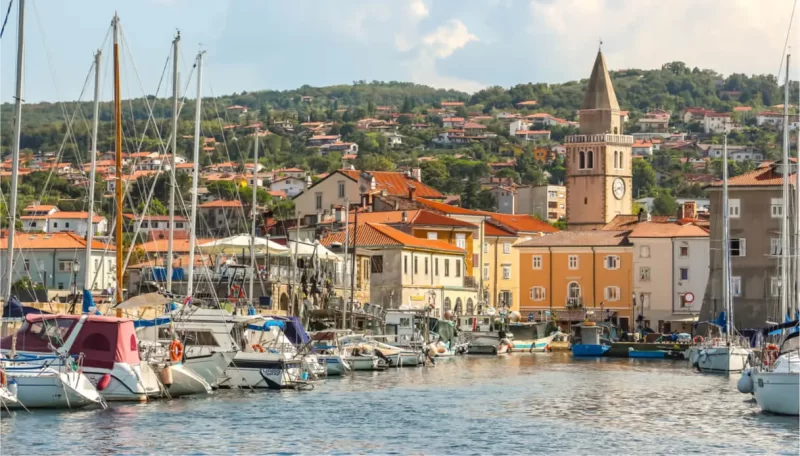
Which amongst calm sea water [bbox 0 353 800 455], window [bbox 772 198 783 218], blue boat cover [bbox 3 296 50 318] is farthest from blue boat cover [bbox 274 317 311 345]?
window [bbox 772 198 783 218]

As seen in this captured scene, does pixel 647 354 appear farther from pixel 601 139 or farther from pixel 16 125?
pixel 601 139

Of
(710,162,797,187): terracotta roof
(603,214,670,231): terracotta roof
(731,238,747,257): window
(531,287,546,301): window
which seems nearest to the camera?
(710,162,797,187): terracotta roof

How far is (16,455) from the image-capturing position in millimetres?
31766

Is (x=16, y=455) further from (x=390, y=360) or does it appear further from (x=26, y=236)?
(x=26, y=236)

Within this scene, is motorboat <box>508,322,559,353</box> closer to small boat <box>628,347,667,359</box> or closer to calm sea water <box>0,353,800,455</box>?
small boat <box>628,347,667,359</box>

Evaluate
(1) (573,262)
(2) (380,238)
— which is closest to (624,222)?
(1) (573,262)

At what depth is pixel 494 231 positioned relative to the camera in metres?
117

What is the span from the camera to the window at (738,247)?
290 feet

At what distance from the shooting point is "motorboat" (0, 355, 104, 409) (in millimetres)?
38000

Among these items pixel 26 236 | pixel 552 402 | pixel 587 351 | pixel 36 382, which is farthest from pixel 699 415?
pixel 26 236

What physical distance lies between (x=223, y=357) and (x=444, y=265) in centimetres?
5530

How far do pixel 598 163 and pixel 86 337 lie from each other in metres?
116

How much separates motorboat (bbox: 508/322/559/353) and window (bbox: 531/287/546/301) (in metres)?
18.4

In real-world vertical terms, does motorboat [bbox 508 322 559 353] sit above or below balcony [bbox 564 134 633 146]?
below
